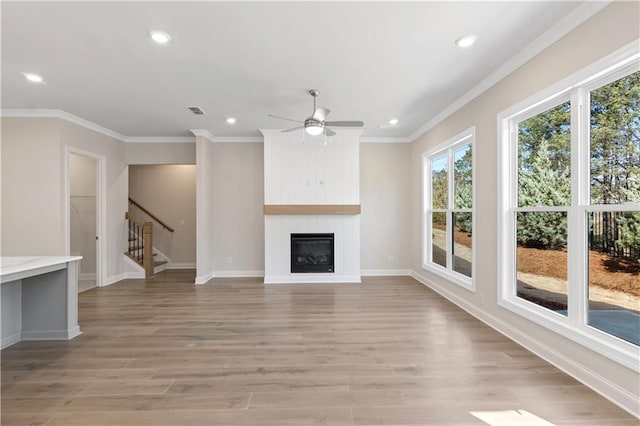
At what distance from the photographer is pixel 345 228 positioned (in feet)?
19.3

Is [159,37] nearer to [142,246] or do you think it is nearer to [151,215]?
[142,246]

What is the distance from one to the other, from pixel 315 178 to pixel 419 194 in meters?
2.13

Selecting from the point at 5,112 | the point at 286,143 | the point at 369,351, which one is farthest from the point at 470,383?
the point at 5,112

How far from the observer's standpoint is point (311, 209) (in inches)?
227

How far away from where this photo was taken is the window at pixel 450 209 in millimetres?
4340

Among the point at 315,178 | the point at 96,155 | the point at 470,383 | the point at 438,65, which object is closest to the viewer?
the point at 470,383

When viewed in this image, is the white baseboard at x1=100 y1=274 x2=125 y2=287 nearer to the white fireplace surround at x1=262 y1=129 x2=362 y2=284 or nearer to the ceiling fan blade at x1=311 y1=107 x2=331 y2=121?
the white fireplace surround at x1=262 y1=129 x2=362 y2=284

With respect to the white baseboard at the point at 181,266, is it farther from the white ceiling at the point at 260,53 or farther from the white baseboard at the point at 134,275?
the white ceiling at the point at 260,53

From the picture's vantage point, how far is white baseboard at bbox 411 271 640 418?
2.02 metres

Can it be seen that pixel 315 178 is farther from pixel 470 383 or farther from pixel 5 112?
pixel 5 112

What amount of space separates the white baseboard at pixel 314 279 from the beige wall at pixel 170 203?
2937 millimetres

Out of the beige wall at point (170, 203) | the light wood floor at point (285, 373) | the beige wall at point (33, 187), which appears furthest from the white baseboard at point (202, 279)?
the beige wall at point (33, 187)

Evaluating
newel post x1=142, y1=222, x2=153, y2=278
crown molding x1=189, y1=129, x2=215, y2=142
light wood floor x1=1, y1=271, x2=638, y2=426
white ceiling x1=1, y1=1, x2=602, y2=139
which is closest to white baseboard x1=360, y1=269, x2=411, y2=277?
light wood floor x1=1, y1=271, x2=638, y2=426

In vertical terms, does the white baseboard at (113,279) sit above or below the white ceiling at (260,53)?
below
